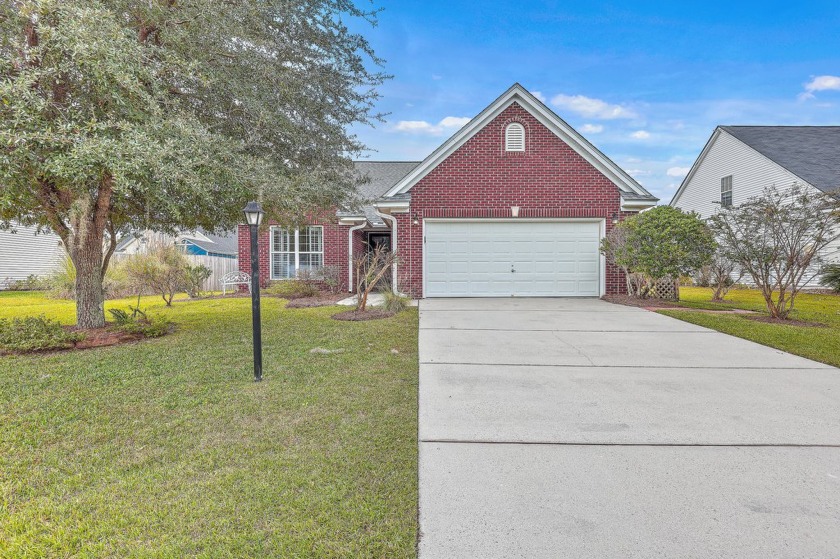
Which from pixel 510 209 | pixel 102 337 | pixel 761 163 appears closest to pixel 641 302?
pixel 510 209

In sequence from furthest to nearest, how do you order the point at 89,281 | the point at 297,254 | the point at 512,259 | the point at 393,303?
the point at 297,254 < the point at 512,259 < the point at 393,303 < the point at 89,281

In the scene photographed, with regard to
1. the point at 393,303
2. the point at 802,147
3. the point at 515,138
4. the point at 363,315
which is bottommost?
the point at 363,315

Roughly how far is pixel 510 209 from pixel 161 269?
33.2 ft

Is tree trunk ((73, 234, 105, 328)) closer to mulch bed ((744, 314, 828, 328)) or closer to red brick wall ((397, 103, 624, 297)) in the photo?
red brick wall ((397, 103, 624, 297))

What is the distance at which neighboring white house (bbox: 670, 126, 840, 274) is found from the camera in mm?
15359

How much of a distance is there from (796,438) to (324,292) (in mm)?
12152

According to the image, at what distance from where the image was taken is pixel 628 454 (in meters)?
2.79

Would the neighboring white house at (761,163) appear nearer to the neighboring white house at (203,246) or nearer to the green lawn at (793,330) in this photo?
the green lawn at (793,330)

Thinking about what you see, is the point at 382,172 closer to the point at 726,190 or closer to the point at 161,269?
the point at 161,269

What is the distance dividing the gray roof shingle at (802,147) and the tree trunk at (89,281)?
19.9 m

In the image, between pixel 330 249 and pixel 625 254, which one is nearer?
pixel 625 254

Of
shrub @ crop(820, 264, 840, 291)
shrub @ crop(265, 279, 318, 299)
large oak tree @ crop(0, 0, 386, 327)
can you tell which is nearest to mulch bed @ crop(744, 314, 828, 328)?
shrub @ crop(820, 264, 840, 291)

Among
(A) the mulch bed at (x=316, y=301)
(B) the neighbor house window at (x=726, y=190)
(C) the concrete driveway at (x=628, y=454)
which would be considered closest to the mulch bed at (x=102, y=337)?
(A) the mulch bed at (x=316, y=301)

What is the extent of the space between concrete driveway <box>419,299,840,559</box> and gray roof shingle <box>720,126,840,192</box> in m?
14.4
